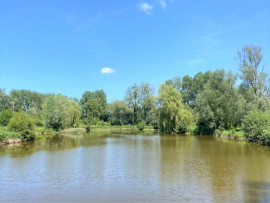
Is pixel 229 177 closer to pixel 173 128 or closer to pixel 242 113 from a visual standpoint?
pixel 242 113

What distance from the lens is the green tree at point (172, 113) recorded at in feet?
148

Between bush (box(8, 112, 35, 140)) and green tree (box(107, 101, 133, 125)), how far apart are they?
41.4m

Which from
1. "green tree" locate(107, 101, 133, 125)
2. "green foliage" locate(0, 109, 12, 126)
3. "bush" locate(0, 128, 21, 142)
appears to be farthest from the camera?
"green tree" locate(107, 101, 133, 125)

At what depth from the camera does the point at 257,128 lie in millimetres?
25953

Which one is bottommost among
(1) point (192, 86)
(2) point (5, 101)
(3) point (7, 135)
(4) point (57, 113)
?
(3) point (7, 135)

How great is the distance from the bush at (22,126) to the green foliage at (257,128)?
27067 millimetres

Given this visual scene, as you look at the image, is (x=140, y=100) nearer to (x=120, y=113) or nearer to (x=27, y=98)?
(x=120, y=113)

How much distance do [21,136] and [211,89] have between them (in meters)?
32.6

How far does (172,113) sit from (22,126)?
26602mm

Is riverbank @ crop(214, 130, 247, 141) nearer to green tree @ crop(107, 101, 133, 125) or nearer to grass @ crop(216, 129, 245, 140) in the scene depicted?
grass @ crop(216, 129, 245, 140)

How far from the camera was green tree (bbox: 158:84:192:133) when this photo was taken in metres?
45.0

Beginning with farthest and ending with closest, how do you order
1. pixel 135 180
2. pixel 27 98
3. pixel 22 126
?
pixel 27 98 → pixel 22 126 → pixel 135 180

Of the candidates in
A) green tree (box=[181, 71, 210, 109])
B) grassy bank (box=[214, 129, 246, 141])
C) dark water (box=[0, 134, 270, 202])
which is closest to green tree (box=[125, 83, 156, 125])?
green tree (box=[181, 71, 210, 109])

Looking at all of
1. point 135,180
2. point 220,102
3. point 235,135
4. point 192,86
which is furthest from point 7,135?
point 192,86
